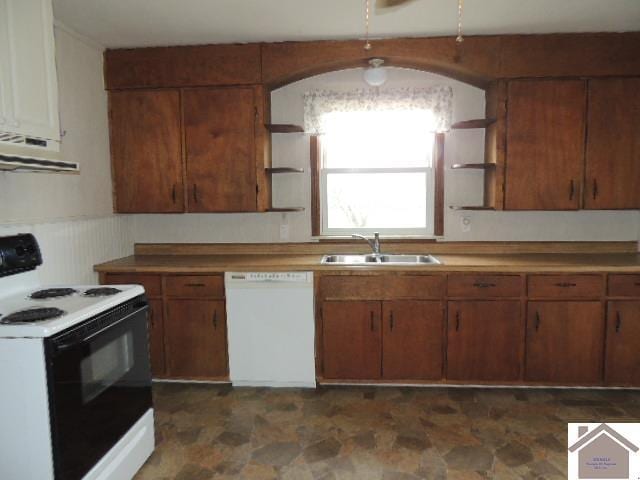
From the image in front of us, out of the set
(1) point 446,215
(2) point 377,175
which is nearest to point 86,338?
(2) point 377,175

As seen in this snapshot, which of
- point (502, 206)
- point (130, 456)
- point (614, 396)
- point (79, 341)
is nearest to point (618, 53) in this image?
point (502, 206)

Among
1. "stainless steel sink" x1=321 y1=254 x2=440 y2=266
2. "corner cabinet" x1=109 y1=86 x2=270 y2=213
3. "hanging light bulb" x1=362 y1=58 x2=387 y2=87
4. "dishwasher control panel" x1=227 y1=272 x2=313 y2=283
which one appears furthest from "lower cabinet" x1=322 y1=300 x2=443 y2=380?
"hanging light bulb" x1=362 y1=58 x2=387 y2=87

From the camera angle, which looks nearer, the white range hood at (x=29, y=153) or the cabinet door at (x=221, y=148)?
the white range hood at (x=29, y=153)

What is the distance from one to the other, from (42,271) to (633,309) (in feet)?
11.8

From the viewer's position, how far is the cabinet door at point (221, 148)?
3227mm

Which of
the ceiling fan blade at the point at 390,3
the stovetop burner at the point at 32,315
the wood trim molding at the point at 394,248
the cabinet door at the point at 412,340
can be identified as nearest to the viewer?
the ceiling fan blade at the point at 390,3

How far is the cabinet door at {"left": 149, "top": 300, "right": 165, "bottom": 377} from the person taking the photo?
10.2ft

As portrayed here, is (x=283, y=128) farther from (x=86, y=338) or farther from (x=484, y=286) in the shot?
(x=86, y=338)

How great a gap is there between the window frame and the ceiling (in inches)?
31.8

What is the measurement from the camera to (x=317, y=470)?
88.3 inches

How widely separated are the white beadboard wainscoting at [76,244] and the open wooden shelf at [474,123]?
264cm

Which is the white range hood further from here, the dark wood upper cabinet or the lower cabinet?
the lower cabinet

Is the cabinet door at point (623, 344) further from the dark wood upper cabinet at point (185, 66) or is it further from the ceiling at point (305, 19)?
the dark wood upper cabinet at point (185, 66)

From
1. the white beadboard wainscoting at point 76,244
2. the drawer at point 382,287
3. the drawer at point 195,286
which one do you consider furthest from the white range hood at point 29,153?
the drawer at point 382,287
